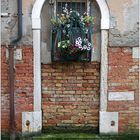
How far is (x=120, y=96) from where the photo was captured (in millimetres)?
6180

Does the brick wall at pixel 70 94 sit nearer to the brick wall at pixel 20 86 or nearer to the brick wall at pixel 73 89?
the brick wall at pixel 73 89

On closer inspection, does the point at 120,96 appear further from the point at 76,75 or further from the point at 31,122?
the point at 31,122

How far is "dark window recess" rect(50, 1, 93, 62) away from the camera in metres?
5.83

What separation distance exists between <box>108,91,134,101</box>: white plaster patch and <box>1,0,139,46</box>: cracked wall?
788mm

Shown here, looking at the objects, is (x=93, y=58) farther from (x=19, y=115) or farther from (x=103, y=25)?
(x=19, y=115)

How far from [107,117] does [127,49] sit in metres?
1.14

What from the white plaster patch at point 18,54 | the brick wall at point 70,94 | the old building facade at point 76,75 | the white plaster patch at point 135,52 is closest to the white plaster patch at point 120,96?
the old building facade at point 76,75

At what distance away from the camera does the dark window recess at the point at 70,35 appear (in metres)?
5.83

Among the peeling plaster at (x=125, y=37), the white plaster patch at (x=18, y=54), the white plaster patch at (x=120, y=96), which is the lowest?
the white plaster patch at (x=120, y=96)

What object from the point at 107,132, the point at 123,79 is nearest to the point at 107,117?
the point at 107,132

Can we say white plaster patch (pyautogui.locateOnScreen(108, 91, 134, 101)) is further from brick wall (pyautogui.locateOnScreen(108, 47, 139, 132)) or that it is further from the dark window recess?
the dark window recess

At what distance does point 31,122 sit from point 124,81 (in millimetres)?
1626

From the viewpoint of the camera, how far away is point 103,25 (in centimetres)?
602

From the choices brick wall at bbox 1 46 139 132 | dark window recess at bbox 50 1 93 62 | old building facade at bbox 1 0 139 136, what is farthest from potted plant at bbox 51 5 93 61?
brick wall at bbox 1 46 139 132
